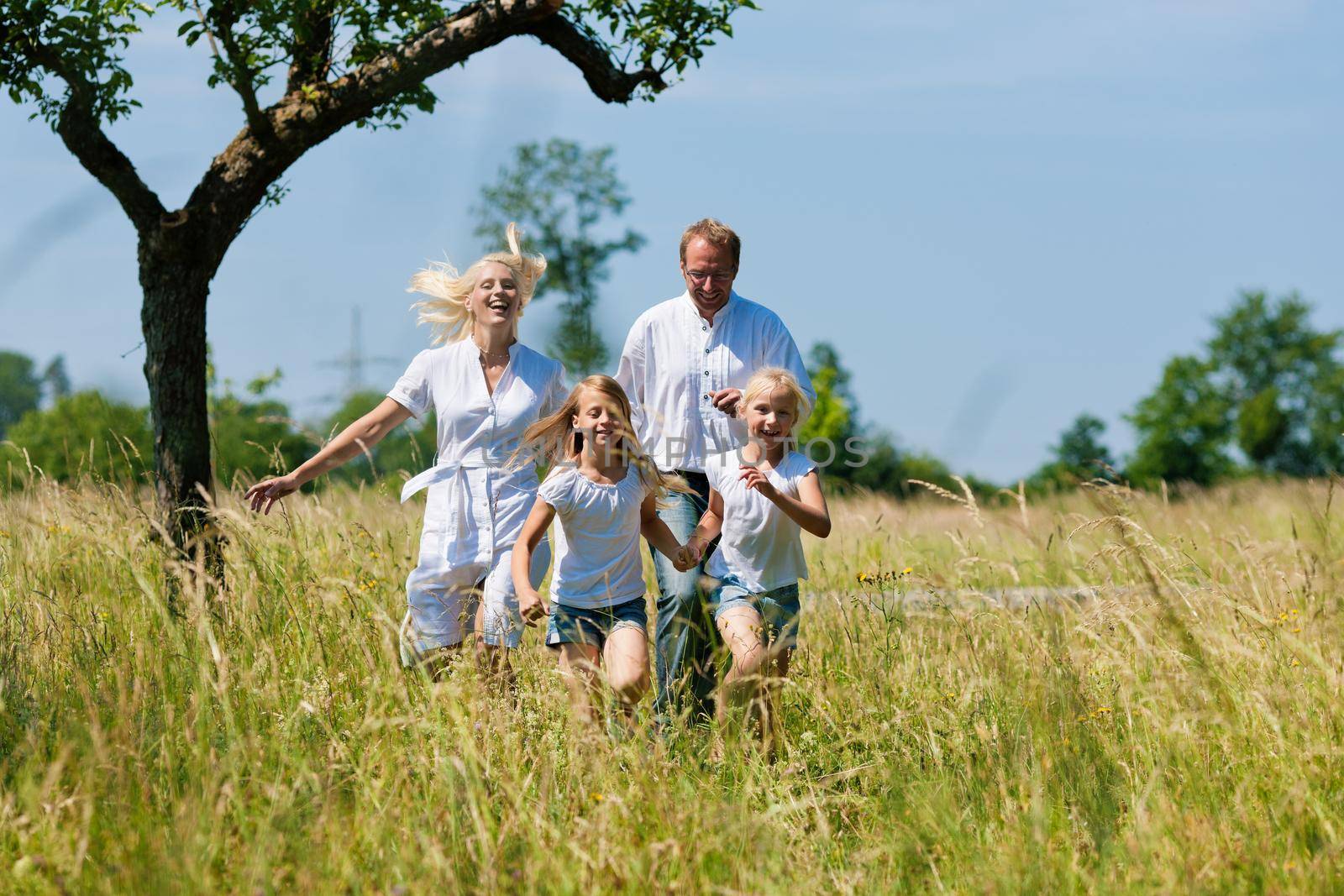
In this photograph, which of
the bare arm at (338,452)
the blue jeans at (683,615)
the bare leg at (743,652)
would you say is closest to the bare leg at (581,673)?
the blue jeans at (683,615)

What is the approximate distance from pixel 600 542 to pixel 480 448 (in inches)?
32.3

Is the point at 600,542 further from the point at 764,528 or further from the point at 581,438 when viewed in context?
the point at 764,528

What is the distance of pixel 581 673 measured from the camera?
4.52m

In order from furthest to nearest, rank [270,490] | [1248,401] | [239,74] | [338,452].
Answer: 1. [1248,401]
2. [239,74]
3. [338,452]
4. [270,490]

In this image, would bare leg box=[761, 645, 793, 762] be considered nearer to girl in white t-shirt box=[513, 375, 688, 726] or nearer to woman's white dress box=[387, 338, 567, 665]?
girl in white t-shirt box=[513, 375, 688, 726]

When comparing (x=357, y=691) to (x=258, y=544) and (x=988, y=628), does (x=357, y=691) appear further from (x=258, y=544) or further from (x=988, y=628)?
(x=988, y=628)

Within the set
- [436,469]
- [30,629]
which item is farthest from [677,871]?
[30,629]

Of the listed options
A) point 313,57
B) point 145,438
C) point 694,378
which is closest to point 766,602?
point 694,378

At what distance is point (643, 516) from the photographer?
4953 millimetres

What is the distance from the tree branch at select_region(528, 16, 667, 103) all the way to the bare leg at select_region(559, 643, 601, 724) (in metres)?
3.54

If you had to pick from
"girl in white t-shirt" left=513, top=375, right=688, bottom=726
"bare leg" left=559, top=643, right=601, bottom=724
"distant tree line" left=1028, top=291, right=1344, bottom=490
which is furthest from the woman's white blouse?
"distant tree line" left=1028, top=291, right=1344, bottom=490

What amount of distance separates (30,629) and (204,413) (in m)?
1.65

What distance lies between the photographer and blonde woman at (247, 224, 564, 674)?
5.11 m

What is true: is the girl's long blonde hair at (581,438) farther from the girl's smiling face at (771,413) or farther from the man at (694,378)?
the girl's smiling face at (771,413)
